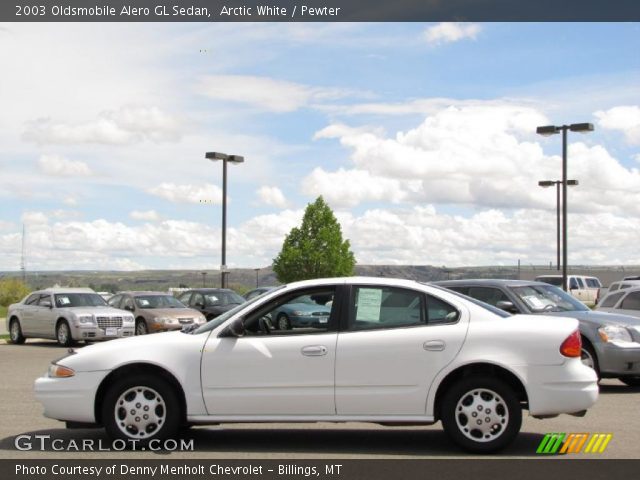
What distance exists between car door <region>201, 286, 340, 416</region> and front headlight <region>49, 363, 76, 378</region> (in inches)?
50.6

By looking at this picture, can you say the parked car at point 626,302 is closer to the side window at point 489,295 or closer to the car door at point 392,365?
the side window at point 489,295

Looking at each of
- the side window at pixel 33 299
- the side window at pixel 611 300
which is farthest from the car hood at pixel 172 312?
the side window at pixel 611 300

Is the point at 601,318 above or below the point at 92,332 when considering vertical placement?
above

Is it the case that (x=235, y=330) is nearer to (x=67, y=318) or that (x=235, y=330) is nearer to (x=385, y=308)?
(x=385, y=308)

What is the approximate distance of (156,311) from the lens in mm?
26500

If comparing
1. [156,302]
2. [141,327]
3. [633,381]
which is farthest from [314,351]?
[156,302]

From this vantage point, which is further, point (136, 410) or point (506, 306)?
point (506, 306)

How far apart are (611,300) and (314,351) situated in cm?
1058

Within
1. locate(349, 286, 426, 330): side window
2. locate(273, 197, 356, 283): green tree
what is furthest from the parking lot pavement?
locate(273, 197, 356, 283): green tree

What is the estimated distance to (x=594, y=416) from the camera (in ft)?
37.3

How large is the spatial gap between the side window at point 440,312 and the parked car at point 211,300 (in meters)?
21.2

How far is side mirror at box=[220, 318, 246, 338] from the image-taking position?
9.02 metres

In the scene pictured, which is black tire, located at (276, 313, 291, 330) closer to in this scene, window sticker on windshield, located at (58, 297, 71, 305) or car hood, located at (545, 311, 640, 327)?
car hood, located at (545, 311, 640, 327)

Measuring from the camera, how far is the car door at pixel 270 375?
349 inches
